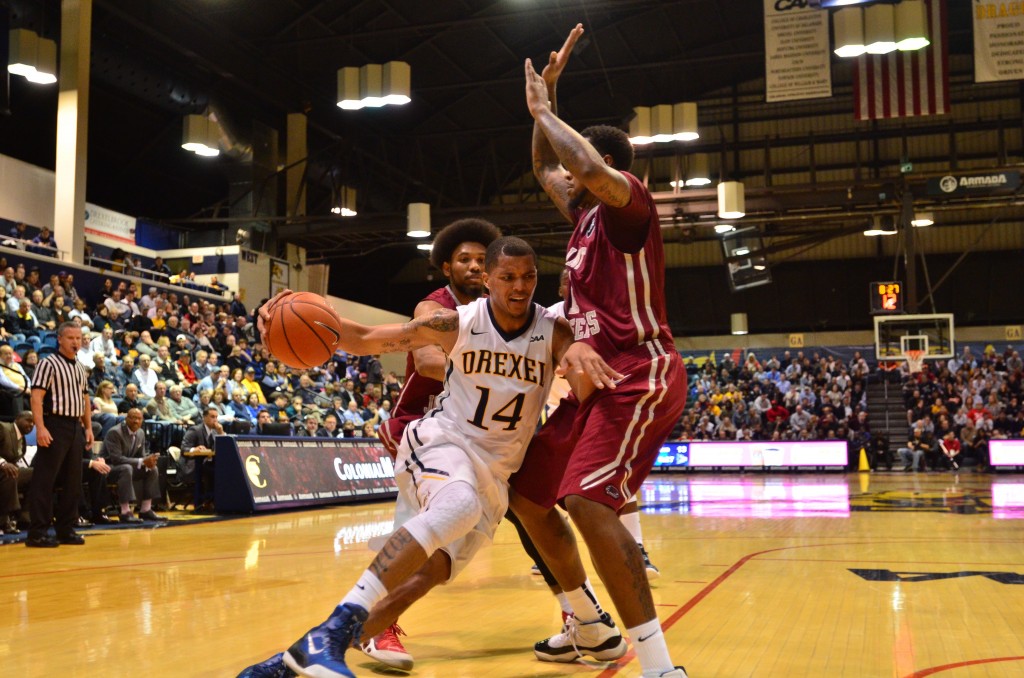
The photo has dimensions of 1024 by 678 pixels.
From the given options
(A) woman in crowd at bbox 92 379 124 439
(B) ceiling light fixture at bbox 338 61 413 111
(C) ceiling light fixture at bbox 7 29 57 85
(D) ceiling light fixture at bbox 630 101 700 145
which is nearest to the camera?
(A) woman in crowd at bbox 92 379 124 439

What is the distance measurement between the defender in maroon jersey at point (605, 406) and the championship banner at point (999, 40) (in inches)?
556

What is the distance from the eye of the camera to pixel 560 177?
4.07m

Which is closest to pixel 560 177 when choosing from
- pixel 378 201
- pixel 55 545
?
pixel 55 545

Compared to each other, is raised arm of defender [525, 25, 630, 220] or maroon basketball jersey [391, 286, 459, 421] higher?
raised arm of defender [525, 25, 630, 220]

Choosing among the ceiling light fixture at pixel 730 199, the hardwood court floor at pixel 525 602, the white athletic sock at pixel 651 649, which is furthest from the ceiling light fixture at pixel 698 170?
the white athletic sock at pixel 651 649

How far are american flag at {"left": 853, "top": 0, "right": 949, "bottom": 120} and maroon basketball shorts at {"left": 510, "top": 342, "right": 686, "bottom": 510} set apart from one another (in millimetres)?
14802

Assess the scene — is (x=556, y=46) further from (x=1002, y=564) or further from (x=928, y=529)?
(x=1002, y=564)

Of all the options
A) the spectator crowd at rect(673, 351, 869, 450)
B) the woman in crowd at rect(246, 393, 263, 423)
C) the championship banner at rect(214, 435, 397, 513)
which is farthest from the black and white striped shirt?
the spectator crowd at rect(673, 351, 869, 450)

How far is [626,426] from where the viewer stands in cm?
326

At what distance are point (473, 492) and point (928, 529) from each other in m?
6.88

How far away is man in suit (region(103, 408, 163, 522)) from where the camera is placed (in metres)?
10.4

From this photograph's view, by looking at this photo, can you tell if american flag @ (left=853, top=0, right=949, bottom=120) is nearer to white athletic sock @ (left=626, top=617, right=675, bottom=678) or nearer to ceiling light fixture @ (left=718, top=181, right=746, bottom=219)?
ceiling light fixture @ (left=718, top=181, right=746, bottom=219)

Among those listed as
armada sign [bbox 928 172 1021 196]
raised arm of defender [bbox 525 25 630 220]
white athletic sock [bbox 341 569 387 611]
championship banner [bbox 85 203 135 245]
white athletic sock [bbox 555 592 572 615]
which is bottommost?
white athletic sock [bbox 555 592 572 615]

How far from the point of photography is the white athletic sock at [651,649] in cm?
305
